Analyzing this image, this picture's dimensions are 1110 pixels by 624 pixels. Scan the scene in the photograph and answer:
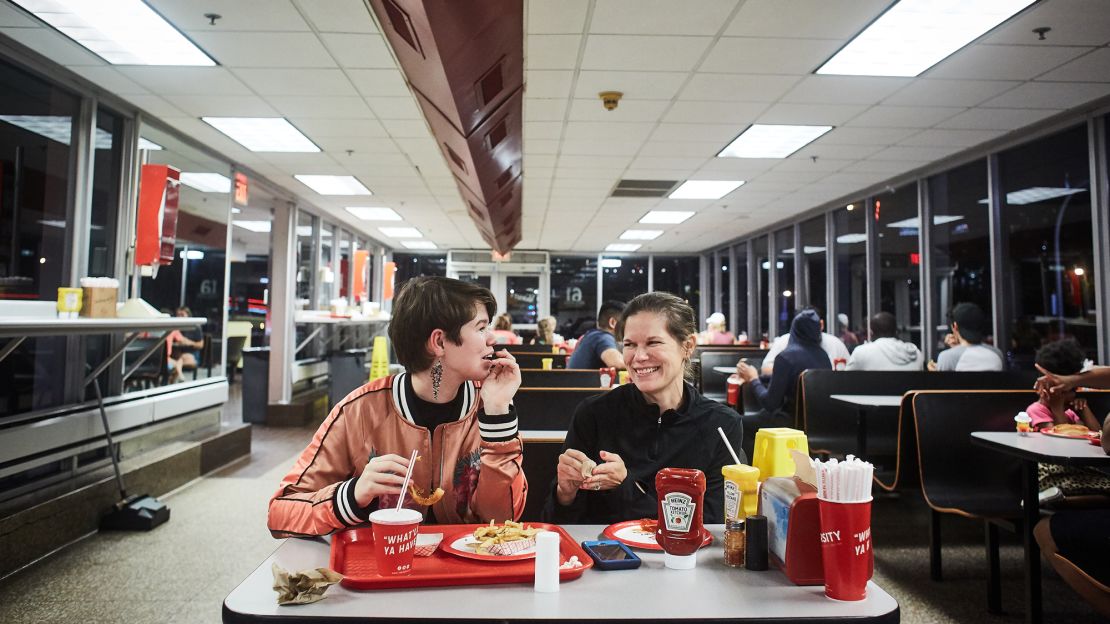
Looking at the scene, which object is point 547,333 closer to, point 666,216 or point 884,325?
point 666,216

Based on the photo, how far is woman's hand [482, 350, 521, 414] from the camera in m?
1.71

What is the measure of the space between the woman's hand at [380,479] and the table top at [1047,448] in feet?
7.90

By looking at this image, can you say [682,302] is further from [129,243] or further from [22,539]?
[129,243]

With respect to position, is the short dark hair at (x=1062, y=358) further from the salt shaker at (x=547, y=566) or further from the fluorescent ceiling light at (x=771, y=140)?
the salt shaker at (x=547, y=566)

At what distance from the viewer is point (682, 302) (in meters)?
2.21

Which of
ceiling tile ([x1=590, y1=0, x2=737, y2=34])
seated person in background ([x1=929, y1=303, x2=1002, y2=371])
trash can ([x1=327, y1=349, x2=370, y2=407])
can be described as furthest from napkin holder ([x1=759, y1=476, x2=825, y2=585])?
trash can ([x1=327, y1=349, x2=370, y2=407])

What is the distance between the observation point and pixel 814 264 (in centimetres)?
Answer: 1034

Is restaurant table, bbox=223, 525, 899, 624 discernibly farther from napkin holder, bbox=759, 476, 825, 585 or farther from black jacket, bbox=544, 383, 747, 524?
black jacket, bbox=544, 383, 747, 524

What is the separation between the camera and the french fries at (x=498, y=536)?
1.38m

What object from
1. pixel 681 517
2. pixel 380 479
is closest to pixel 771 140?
pixel 681 517

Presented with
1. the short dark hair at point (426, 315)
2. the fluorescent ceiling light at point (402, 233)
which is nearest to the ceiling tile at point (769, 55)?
the short dark hair at point (426, 315)

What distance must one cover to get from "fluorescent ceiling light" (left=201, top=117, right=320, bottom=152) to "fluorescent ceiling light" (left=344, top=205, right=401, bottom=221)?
320 centimetres

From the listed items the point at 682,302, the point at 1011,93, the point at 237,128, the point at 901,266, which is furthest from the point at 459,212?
the point at 682,302

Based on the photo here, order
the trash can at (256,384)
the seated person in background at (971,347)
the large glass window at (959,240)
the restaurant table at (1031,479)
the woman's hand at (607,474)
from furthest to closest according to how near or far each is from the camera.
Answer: the trash can at (256,384) → the large glass window at (959,240) → the seated person in background at (971,347) → the restaurant table at (1031,479) → the woman's hand at (607,474)
